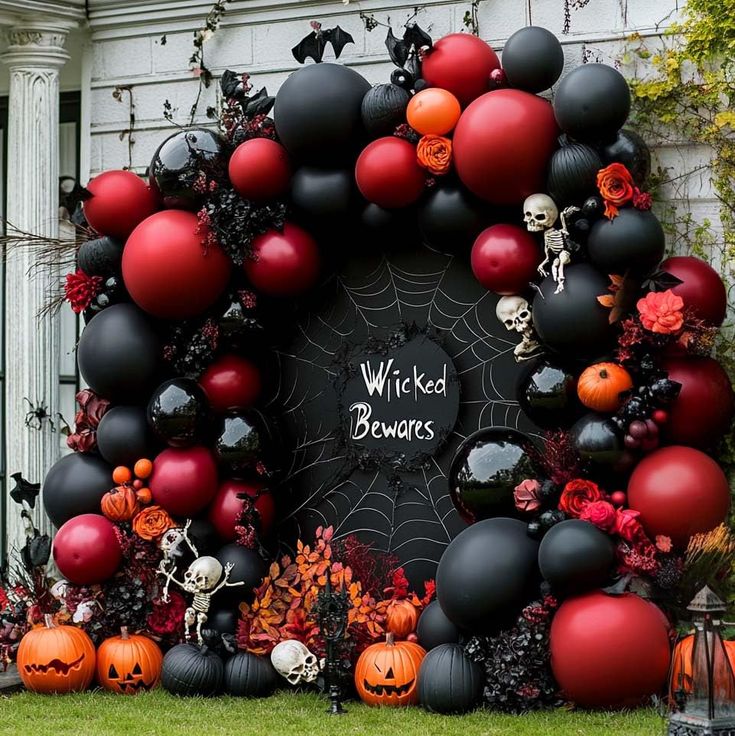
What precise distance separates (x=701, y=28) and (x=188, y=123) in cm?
296

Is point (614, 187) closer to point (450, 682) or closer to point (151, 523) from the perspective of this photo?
point (450, 682)

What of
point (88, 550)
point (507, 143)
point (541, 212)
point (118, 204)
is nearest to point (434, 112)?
point (507, 143)

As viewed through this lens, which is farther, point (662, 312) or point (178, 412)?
point (178, 412)

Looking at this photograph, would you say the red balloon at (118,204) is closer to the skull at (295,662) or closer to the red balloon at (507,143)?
the red balloon at (507,143)

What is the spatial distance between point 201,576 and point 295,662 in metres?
0.62

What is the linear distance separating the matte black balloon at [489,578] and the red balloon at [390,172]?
1645 mm

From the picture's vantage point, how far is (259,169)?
268 inches

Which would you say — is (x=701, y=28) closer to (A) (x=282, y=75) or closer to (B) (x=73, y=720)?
(A) (x=282, y=75)

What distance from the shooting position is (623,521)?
5871 millimetres

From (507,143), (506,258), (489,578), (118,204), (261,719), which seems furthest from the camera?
(118,204)

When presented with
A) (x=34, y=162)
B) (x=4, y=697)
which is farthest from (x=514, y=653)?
(x=34, y=162)

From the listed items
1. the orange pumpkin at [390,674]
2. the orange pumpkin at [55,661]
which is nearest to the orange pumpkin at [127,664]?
the orange pumpkin at [55,661]

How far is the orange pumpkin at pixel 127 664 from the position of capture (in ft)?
22.1

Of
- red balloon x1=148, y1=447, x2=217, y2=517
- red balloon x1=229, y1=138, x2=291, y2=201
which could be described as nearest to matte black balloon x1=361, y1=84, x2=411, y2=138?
red balloon x1=229, y1=138, x2=291, y2=201
